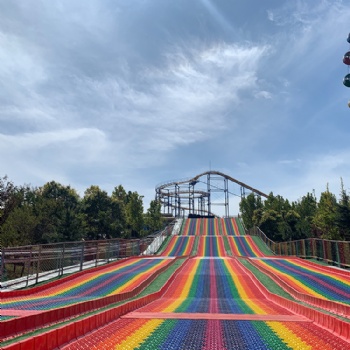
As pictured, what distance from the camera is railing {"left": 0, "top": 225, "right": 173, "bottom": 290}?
33.0ft

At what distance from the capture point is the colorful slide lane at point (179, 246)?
28.3 metres

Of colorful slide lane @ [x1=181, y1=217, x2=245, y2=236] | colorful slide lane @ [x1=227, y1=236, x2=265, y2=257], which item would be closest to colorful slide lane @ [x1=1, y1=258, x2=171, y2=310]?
colorful slide lane @ [x1=227, y1=236, x2=265, y2=257]

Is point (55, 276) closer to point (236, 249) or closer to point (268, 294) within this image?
point (268, 294)

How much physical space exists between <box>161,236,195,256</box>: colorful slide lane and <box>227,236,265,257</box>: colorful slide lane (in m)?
3.94

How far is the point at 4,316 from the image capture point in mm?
5586

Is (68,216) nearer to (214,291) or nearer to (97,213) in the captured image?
(97,213)

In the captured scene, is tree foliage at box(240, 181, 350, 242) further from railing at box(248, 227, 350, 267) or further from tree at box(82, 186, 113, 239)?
tree at box(82, 186, 113, 239)

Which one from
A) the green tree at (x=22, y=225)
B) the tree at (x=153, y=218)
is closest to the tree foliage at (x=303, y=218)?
the tree at (x=153, y=218)

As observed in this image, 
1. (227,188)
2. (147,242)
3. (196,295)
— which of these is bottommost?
(196,295)

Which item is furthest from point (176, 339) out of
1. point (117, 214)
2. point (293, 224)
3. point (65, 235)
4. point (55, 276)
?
point (117, 214)

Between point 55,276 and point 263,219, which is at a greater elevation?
point 263,219

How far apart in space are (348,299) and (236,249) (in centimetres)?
2076

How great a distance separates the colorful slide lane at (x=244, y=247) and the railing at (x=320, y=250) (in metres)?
1.71

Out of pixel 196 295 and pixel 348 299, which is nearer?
pixel 348 299
